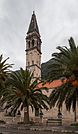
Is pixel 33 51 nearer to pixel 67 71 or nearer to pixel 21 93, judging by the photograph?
pixel 21 93

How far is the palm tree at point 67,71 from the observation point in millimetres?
29594

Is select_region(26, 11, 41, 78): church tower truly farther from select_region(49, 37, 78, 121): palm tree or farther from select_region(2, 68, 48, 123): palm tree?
select_region(49, 37, 78, 121): palm tree

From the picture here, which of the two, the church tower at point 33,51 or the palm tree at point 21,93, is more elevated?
the church tower at point 33,51

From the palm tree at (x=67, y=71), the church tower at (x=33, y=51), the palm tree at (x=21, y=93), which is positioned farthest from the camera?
the church tower at (x=33, y=51)

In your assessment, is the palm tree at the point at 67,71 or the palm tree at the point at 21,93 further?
the palm tree at the point at 21,93

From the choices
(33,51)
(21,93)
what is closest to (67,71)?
(21,93)

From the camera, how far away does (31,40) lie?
81.2 meters

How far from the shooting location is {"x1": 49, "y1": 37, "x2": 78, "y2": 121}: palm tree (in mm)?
29594

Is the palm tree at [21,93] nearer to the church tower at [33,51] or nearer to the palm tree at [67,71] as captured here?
the palm tree at [67,71]

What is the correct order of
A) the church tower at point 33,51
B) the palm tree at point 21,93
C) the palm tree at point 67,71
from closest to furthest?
the palm tree at point 67,71 → the palm tree at point 21,93 → the church tower at point 33,51

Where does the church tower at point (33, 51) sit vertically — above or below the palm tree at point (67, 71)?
above

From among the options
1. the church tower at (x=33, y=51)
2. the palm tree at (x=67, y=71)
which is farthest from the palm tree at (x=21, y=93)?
the church tower at (x=33, y=51)

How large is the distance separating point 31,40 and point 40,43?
193 inches

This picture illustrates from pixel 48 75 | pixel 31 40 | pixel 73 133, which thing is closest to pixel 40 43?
pixel 31 40
